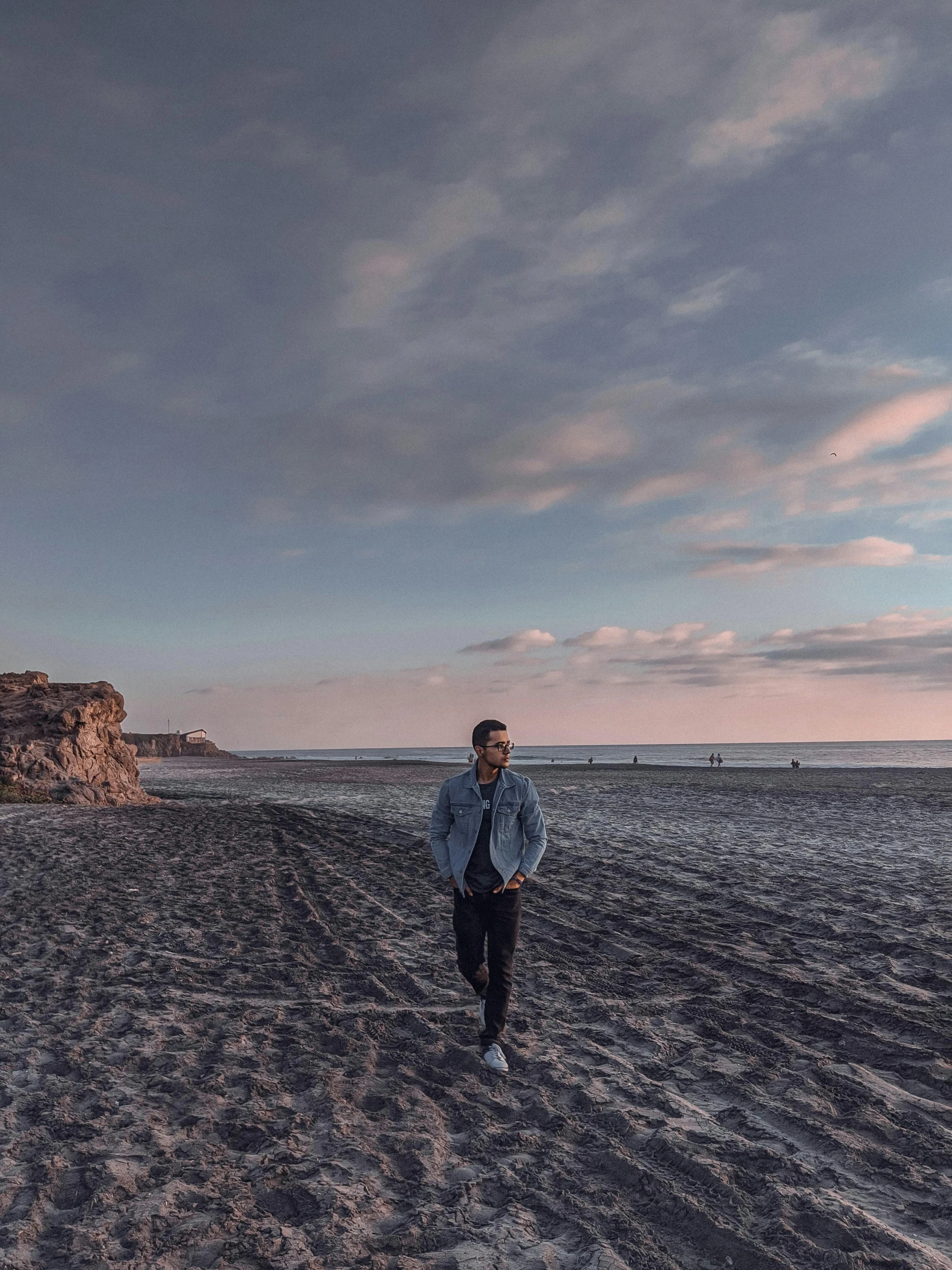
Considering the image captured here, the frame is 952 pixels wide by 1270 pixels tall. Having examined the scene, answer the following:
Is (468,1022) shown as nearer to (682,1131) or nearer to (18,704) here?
(682,1131)

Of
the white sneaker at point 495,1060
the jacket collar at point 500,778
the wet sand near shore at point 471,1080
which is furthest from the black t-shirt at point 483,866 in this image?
the wet sand near shore at point 471,1080

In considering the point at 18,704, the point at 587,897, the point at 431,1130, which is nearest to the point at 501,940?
the point at 431,1130

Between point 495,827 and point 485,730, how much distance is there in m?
0.74

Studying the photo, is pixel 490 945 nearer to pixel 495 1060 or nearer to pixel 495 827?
pixel 495 1060

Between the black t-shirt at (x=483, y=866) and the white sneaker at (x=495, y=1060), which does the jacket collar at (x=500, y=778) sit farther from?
the white sneaker at (x=495, y=1060)

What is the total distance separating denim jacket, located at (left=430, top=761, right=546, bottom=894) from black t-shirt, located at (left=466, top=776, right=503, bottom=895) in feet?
0.11

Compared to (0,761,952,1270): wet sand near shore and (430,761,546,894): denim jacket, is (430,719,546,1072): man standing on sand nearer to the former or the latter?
(430,761,546,894): denim jacket

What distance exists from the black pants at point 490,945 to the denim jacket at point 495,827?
0.20m

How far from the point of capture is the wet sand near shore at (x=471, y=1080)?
3895mm

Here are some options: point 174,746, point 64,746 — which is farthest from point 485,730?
point 174,746

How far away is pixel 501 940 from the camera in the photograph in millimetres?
5875

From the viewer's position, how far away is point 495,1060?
5.78 metres

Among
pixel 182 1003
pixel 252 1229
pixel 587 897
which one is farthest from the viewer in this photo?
pixel 587 897

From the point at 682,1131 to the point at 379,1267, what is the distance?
2.12m
